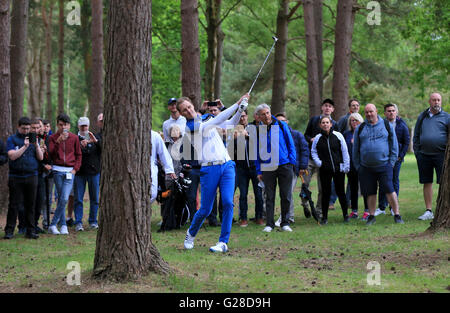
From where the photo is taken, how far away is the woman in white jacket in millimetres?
12852

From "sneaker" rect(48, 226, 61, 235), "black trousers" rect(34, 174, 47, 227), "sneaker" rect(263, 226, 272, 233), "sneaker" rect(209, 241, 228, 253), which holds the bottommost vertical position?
"sneaker" rect(48, 226, 61, 235)

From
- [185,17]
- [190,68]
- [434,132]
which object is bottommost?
[434,132]

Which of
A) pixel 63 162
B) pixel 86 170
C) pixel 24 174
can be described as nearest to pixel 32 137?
pixel 24 174

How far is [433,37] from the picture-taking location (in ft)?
96.3

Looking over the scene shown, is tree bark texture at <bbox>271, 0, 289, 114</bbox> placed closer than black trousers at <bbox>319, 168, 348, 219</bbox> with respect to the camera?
No

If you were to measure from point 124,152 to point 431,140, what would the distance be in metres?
7.53

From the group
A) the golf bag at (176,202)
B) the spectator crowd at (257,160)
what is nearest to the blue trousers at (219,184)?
the spectator crowd at (257,160)

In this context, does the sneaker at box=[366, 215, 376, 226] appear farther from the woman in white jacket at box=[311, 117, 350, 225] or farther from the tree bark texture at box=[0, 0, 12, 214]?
the tree bark texture at box=[0, 0, 12, 214]

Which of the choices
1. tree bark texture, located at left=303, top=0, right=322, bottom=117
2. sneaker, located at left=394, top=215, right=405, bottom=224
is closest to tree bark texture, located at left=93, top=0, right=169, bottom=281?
sneaker, located at left=394, top=215, right=405, bottom=224

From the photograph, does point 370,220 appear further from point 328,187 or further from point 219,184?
point 219,184

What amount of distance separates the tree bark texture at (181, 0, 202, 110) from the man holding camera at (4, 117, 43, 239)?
13.4 feet
